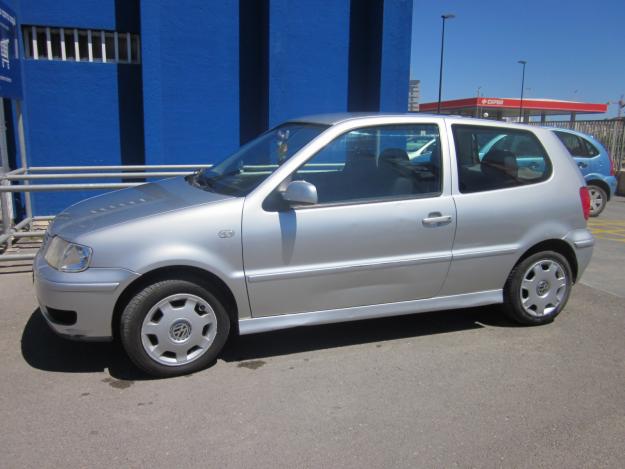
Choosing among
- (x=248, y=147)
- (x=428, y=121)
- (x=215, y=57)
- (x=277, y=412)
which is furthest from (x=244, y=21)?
(x=277, y=412)

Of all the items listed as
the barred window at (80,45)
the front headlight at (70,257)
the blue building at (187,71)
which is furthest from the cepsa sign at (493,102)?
the front headlight at (70,257)

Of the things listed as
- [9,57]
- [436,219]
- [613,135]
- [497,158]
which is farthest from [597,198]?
[9,57]

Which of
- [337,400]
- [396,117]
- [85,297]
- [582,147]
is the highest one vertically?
[396,117]

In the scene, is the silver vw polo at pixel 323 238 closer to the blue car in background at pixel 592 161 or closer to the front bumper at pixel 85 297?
the front bumper at pixel 85 297

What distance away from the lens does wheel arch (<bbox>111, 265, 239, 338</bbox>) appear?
3.73 meters

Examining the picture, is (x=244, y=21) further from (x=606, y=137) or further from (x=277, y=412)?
(x=606, y=137)

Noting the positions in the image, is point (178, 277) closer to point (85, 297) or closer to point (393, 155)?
point (85, 297)

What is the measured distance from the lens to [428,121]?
455 centimetres

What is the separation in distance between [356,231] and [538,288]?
1843 mm

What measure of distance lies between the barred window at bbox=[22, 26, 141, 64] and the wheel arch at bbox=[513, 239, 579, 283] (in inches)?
291

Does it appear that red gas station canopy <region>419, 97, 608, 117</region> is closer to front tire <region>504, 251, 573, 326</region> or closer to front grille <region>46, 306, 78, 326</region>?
front tire <region>504, 251, 573, 326</region>

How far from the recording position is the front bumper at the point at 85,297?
3605 millimetres

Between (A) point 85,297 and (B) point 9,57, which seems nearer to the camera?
(A) point 85,297

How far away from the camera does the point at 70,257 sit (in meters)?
3.67
